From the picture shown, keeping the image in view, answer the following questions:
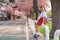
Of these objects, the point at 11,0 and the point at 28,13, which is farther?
the point at 28,13

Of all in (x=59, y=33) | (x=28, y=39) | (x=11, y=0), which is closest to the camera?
(x=59, y=33)

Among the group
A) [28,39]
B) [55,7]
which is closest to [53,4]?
[55,7]

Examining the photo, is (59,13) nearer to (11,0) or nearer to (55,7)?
(55,7)

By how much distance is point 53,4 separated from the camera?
48.1 feet

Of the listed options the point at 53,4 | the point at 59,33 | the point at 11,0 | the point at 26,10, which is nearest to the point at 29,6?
the point at 26,10

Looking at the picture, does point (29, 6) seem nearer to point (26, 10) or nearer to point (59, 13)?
point (26, 10)

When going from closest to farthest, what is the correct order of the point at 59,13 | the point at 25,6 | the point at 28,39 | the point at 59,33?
the point at 59,33, the point at 28,39, the point at 59,13, the point at 25,6

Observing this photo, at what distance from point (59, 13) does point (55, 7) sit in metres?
0.43

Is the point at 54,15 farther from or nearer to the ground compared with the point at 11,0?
nearer to the ground

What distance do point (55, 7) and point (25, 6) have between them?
23.3m

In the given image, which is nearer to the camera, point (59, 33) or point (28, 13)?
point (59, 33)

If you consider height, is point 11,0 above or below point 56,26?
above

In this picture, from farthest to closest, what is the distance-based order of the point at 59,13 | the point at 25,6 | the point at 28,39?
the point at 25,6 → the point at 59,13 → the point at 28,39

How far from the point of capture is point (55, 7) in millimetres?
14500
